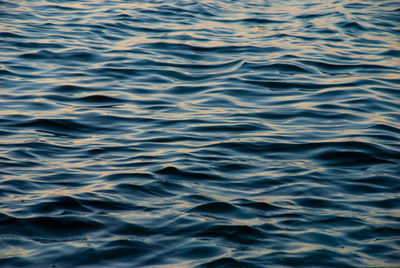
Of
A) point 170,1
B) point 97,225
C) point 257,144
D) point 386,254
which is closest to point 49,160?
point 97,225

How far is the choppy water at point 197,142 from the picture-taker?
4457mm

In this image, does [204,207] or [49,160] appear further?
[49,160]

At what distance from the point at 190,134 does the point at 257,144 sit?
792 mm

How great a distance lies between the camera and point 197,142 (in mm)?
6605

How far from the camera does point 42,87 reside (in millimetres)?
8281

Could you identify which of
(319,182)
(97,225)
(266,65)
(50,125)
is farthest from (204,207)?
(266,65)

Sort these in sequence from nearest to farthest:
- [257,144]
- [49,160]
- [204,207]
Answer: [204,207], [49,160], [257,144]

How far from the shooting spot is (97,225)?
4.66m

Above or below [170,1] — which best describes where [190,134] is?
below

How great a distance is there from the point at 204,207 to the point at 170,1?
10086mm

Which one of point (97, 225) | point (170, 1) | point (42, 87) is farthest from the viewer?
point (170, 1)

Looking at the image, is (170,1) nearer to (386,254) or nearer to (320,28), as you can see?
(320,28)

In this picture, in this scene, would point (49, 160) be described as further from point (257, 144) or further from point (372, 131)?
point (372, 131)

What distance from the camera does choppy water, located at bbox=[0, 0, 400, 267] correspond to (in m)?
4.46
